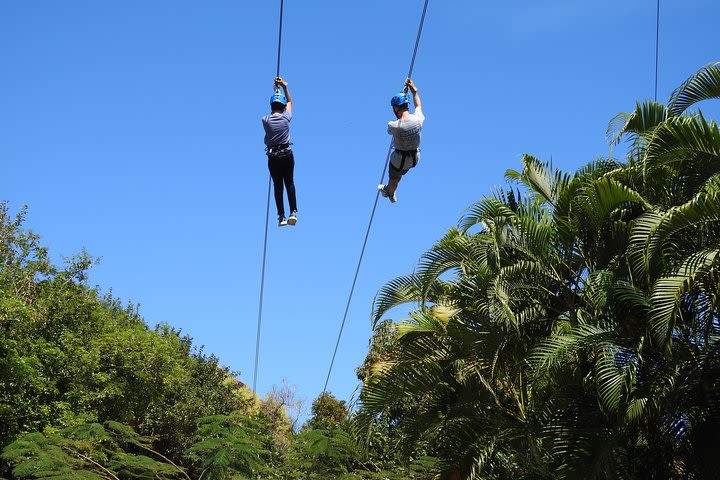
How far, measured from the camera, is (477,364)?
11.4 meters

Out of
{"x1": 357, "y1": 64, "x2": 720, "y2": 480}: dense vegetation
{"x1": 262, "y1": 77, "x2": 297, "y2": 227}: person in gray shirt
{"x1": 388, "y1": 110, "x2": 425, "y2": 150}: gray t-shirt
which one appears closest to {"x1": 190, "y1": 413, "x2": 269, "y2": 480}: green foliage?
{"x1": 357, "y1": 64, "x2": 720, "y2": 480}: dense vegetation

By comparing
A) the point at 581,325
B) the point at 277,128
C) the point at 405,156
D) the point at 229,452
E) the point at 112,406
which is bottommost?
the point at 581,325

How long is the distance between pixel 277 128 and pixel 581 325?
4.25 meters

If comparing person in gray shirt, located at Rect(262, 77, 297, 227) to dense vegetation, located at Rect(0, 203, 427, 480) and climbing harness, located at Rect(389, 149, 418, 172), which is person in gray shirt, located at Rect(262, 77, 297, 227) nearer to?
climbing harness, located at Rect(389, 149, 418, 172)

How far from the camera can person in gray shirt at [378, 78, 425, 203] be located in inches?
424

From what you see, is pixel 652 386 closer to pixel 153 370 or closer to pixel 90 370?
pixel 90 370

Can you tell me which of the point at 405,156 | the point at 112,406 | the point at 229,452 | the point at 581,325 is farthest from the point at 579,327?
the point at 112,406

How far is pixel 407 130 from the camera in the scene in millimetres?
10781

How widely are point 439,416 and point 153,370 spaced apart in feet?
68.6

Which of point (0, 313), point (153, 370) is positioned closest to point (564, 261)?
point (0, 313)

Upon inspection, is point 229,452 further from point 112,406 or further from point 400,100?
point 112,406

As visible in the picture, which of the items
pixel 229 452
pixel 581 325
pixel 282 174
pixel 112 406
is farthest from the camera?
pixel 112 406

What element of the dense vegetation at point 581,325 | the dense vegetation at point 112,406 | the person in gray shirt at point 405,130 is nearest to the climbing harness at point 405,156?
the person in gray shirt at point 405,130

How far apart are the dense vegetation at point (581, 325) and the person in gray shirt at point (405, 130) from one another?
51.9 inches
